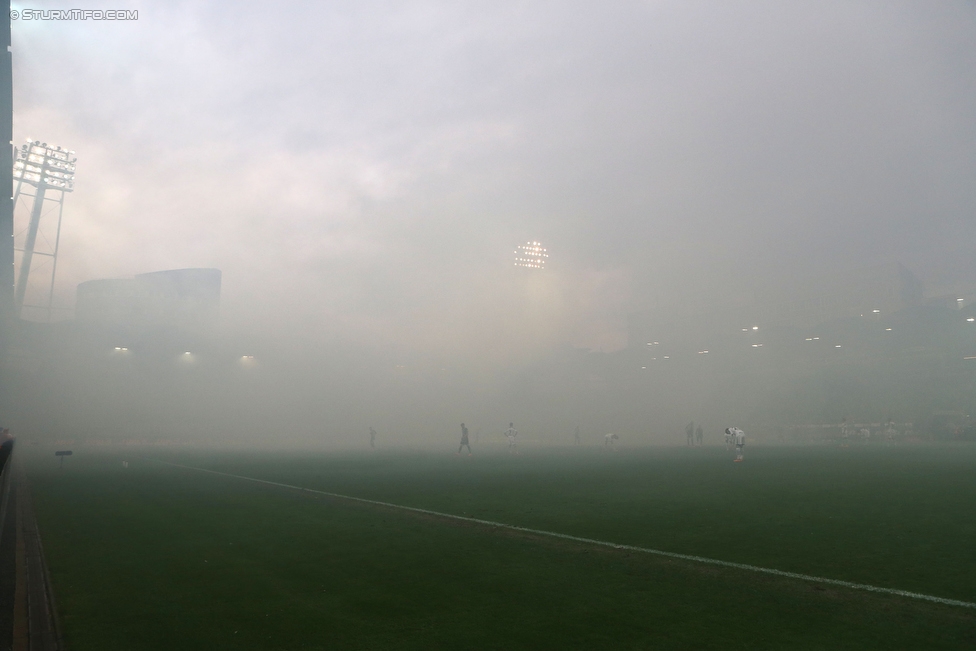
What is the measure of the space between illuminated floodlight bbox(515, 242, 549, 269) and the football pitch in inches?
2245

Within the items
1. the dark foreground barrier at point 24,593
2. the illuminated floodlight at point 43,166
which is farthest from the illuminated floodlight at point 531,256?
the dark foreground barrier at point 24,593

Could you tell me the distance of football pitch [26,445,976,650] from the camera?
4801 millimetres

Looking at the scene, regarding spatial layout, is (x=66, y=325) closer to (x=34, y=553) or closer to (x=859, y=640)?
(x=34, y=553)

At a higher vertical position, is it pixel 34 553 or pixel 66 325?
pixel 66 325

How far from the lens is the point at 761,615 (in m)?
5.16

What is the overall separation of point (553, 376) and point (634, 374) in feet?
37.4

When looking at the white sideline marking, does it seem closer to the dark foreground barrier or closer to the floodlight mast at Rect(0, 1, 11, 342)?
the dark foreground barrier

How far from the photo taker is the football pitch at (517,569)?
15.8 ft

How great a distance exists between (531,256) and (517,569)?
6430 centimetres

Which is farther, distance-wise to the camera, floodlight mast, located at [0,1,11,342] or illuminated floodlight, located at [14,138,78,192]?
illuminated floodlight, located at [14,138,78,192]

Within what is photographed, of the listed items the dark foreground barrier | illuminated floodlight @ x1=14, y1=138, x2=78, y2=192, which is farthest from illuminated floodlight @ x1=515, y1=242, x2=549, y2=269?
the dark foreground barrier

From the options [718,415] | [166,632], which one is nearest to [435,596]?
[166,632]

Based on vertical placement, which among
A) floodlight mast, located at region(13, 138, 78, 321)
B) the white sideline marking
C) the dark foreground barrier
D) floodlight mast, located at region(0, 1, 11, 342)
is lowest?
the dark foreground barrier

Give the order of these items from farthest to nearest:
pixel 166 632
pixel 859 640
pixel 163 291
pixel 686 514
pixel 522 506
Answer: pixel 163 291
pixel 522 506
pixel 686 514
pixel 166 632
pixel 859 640
